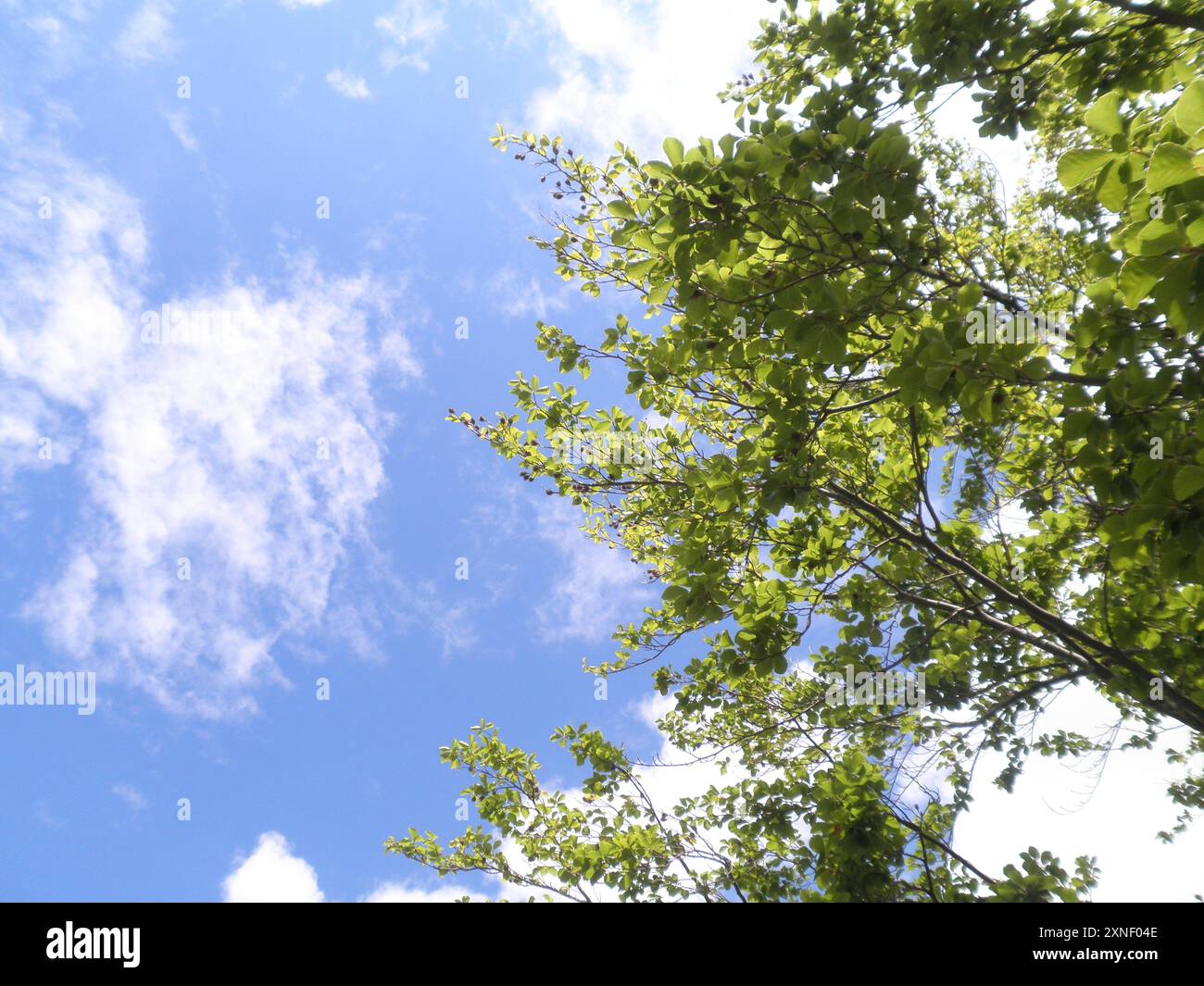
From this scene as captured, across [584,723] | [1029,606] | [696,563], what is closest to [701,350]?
[696,563]

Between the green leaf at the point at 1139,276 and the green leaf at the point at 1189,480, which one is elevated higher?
the green leaf at the point at 1139,276

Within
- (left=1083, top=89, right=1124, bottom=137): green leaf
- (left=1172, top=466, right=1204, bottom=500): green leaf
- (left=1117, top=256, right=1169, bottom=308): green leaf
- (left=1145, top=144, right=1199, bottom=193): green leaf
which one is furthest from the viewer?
(left=1172, top=466, right=1204, bottom=500): green leaf

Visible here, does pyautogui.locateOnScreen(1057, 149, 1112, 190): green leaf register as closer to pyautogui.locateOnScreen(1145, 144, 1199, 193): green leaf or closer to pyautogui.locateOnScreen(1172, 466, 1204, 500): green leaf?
pyautogui.locateOnScreen(1145, 144, 1199, 193): green leaf

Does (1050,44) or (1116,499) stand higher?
(1050,44)

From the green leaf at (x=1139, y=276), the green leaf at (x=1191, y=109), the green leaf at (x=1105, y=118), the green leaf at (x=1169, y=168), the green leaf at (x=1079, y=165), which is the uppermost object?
the green leaf at (x=1105, y=118)

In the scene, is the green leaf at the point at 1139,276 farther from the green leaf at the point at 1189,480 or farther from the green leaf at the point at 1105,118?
the green leaf at the point at 1189,480

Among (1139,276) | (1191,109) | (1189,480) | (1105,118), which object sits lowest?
(1189,480)

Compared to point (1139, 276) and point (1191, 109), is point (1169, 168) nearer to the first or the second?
point (1191, 109)

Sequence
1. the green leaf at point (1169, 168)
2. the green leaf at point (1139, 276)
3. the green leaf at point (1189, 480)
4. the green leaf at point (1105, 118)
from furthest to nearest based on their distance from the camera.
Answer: the green leaf at point (1189, 480)
the green leaf at point (1105, 118)
the green leaf at point (1139, 276)
the green leaf at point (1169, 168)

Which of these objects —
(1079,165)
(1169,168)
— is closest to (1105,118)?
(1079,165)

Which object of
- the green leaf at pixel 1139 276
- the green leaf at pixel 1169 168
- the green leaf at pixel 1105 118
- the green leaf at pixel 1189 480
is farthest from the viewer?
the green leaf at pixel 1189 480

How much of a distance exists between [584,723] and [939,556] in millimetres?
3530
